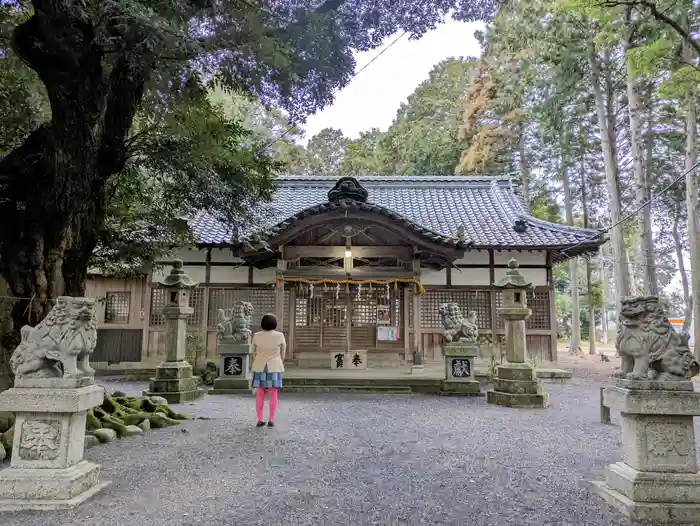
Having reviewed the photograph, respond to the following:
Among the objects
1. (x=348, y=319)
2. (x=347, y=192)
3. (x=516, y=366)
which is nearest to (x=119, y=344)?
(x=348, y=319)

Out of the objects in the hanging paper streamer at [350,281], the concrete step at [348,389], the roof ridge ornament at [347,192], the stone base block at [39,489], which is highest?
the roof ridge ornament at [347,192]

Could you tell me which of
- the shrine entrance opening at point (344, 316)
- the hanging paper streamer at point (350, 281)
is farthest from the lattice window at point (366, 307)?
the hanging paper streamer at point (350, 281)

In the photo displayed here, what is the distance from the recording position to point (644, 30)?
11.5 meters

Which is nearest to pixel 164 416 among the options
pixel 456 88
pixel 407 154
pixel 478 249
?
pixel 478 249

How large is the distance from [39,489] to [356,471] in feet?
8.99

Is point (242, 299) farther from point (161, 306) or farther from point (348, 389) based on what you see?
point (348, 389)

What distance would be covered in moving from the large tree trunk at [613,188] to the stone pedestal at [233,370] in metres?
11.6

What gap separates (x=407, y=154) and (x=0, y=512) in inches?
937

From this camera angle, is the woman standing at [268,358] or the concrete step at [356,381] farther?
the concrete step at [356,381]

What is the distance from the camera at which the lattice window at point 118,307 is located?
42.7 feet

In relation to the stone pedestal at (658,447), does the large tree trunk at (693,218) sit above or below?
above

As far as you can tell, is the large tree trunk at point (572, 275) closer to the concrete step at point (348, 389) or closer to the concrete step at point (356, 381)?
the concrete step at point (356, 381)

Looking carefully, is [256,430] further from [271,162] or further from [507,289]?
[507,289]

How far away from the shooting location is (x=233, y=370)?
373 inches
